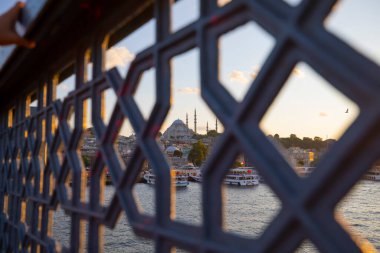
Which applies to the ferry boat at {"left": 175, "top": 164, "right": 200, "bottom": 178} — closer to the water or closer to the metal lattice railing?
the water

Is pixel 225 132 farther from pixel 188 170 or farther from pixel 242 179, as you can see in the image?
pixel 188 170

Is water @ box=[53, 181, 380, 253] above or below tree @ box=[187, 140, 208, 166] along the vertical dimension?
below

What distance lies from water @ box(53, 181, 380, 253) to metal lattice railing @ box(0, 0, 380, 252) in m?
12.4

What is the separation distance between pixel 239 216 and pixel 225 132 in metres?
22.7

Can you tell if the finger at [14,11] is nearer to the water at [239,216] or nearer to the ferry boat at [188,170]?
the water at [239,216]

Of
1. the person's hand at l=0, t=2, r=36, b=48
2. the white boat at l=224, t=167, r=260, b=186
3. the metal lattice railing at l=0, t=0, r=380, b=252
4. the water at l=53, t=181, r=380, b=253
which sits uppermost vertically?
the person's hand at l=0, t=2, r=36, b=48

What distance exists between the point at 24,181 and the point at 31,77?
2.67 ft

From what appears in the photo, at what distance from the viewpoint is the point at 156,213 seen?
1158 millimetres

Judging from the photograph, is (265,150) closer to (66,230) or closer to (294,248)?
(294,248)

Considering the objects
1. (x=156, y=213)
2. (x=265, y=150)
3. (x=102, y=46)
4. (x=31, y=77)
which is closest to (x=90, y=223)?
(x=156, y=213)

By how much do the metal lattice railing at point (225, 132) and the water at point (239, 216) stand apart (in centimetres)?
1238

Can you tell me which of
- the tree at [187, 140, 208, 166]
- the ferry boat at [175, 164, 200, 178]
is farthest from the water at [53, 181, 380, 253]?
the tree at [187, 140, 208, 166]

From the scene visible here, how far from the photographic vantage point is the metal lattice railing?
0.65m

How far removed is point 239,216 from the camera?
22672 mm
